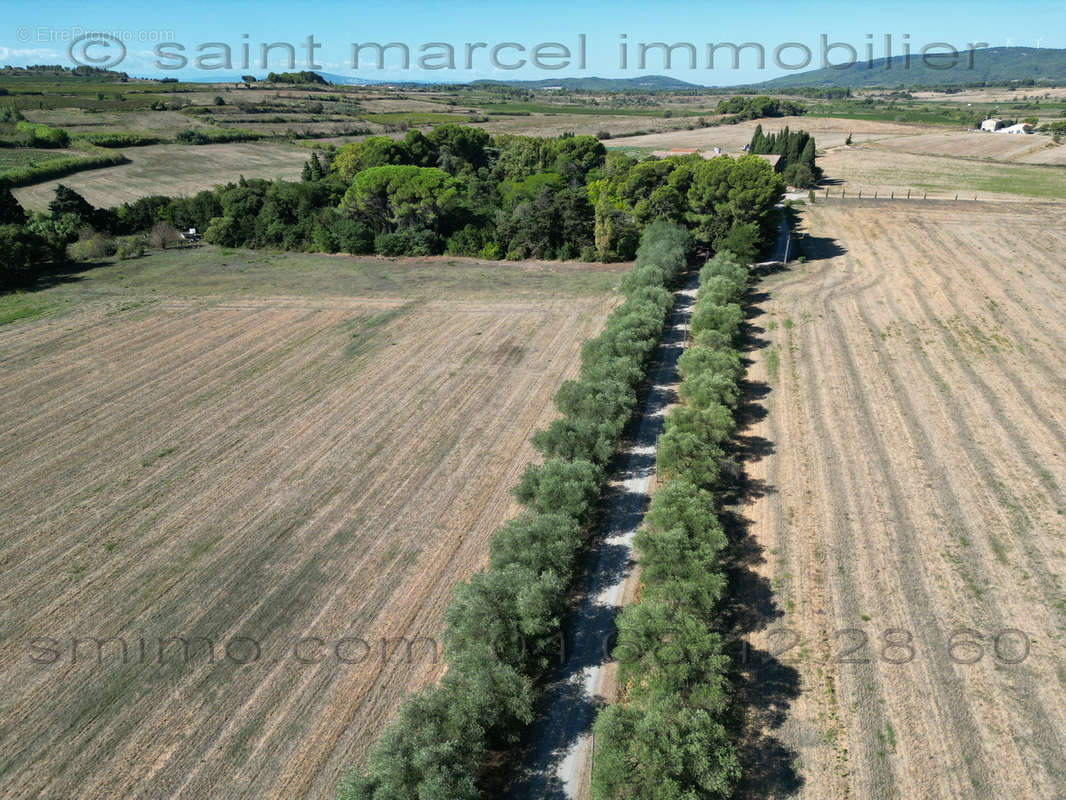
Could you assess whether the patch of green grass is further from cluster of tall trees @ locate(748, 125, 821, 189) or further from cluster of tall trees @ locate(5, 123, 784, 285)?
cluster of tall trees @ locate(748, 125, 821, 189)

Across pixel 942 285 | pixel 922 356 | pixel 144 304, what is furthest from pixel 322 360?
pixel 942 285

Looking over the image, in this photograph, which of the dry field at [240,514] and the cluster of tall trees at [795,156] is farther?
the cluster of tall trees at [795,156]

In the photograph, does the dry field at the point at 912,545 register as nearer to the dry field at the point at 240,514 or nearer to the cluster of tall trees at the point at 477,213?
the dry field at the point at 240,514

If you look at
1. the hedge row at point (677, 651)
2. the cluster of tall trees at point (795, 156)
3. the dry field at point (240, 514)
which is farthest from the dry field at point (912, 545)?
the cluster of tall trees at point (795, 156)

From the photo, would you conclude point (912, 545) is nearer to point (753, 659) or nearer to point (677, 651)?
point (753, 659)

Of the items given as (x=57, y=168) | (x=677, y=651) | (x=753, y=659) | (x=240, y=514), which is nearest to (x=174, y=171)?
(x=57, y=168)

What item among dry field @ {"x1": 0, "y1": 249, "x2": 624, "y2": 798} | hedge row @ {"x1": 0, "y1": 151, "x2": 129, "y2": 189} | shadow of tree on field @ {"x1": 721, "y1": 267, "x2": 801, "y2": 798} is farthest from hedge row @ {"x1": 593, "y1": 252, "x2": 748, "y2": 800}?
hedge row @ {"x1": 0, "y1": 151, "x2": 129, "y2": 189}
